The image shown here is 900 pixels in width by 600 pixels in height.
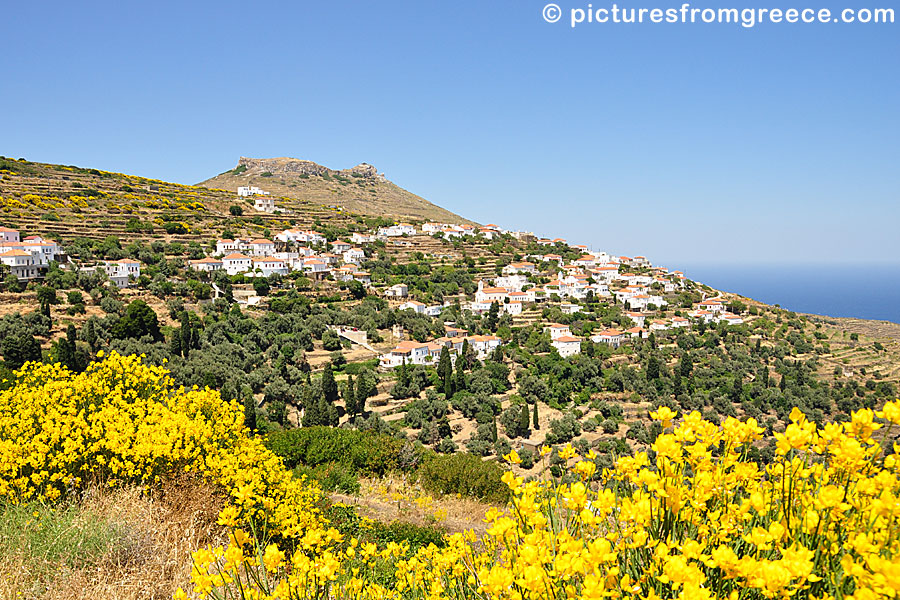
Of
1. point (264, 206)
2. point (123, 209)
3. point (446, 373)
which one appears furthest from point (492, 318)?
point (123, 209)

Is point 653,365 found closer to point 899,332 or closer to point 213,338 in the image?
point 213,338

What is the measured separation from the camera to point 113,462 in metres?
5.73

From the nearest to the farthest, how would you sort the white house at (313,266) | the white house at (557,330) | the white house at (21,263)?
the white house at (21,263) < the white house at (557,330) < the white house at (313,266)

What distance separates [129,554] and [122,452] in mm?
1954

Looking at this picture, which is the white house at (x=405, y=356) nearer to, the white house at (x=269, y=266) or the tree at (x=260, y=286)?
the tree at (x=260, y=286)

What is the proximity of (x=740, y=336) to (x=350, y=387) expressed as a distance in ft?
144

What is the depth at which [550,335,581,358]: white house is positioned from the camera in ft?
157

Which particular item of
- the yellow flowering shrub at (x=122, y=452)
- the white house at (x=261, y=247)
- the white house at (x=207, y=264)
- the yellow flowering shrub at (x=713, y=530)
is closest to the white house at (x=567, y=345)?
the white house at (x=261, y=247)

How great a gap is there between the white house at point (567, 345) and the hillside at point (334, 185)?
6926 cm

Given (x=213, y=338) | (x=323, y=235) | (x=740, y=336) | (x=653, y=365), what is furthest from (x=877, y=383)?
(x=323, y=235)

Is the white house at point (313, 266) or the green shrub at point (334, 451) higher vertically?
the white house at point (313, 266)

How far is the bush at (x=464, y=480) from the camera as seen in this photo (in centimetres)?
1151

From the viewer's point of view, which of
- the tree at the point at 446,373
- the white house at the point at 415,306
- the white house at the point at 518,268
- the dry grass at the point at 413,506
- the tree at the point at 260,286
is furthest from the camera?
the white house at the point at 518,268

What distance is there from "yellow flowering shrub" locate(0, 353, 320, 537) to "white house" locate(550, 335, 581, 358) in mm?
43007
